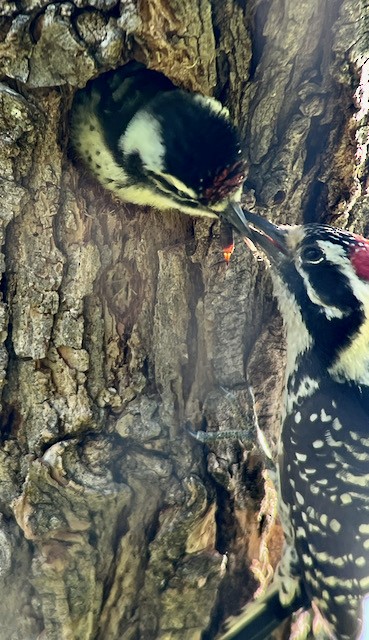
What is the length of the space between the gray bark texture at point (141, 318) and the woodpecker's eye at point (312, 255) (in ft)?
0.62

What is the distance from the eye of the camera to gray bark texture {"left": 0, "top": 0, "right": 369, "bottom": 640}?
65.7 inches

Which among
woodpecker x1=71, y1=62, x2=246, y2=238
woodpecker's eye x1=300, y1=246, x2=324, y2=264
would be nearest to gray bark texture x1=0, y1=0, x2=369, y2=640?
woodpecker x1=71, y1=62, x2=246, y2=238

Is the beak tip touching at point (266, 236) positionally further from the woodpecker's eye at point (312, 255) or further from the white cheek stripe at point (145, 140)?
the white cheek stripe at point (145, 140)

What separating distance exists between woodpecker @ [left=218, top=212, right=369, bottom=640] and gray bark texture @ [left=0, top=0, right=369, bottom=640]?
10 cm

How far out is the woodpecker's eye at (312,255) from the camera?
6.35 ft

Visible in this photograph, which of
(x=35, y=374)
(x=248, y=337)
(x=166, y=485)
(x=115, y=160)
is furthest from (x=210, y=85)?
(x=166, y=485)

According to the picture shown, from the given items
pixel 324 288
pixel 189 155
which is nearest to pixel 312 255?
pixel 324 288

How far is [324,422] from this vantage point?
79.4 inches

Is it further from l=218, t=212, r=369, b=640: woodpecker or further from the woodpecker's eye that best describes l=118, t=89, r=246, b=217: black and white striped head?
the woodpecker's eye

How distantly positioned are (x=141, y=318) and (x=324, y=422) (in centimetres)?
64

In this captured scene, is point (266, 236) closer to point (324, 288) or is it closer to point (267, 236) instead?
point (267, 236)

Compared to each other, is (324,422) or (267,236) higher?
(267,236)

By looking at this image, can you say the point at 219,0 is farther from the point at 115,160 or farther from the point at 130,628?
the point at 130,628

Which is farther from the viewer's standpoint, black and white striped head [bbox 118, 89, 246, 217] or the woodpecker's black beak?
the woodpecker's black beak
